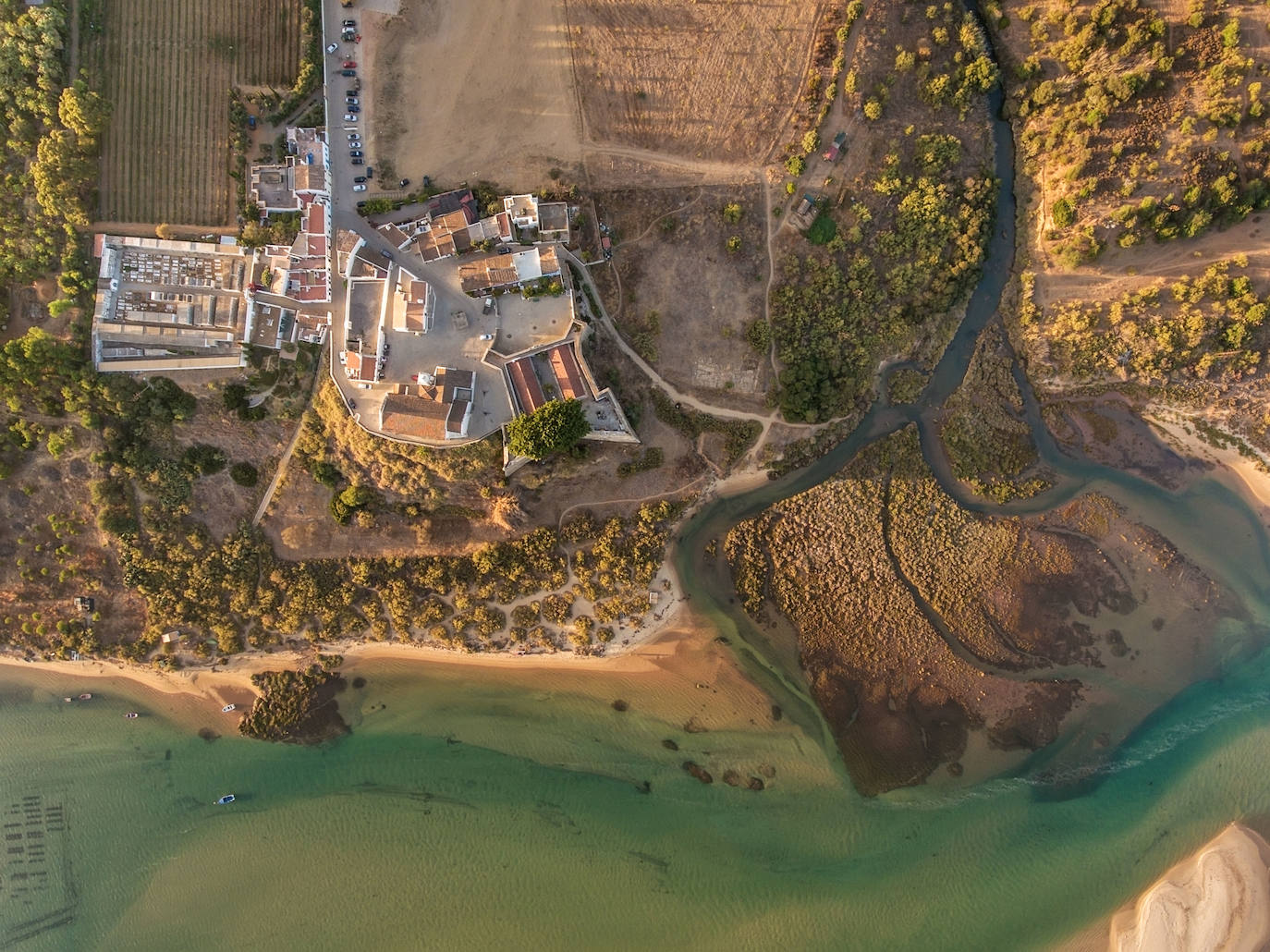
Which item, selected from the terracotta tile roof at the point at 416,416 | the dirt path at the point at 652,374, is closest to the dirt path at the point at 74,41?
the terracotta tile roof at the point at 416,416

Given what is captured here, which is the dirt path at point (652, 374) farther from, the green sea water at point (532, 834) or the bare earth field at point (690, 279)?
the green sea water at point (532, 834)

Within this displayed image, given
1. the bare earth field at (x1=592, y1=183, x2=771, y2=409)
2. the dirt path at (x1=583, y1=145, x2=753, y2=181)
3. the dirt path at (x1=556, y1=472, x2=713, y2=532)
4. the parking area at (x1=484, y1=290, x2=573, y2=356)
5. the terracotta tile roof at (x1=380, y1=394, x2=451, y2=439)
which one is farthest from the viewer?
the dirt path at (x1=556, y1=472, x2=713, y2=532)

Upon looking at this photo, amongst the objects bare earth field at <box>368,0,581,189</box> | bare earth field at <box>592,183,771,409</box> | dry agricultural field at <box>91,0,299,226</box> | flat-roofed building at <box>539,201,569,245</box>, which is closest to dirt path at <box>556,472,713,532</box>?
bare earth field at <box>592,183,771,409</box>

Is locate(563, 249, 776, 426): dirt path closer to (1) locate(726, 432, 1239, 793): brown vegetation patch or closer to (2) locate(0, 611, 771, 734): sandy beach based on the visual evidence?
(1) locate(726, 432, 1239, 793): brown vegetation patch

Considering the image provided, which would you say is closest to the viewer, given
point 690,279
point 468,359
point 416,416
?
point 416,416

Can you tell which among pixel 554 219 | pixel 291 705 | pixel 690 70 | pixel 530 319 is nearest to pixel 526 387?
pixel 530 319

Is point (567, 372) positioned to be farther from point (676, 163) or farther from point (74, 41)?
point (74, 41)
